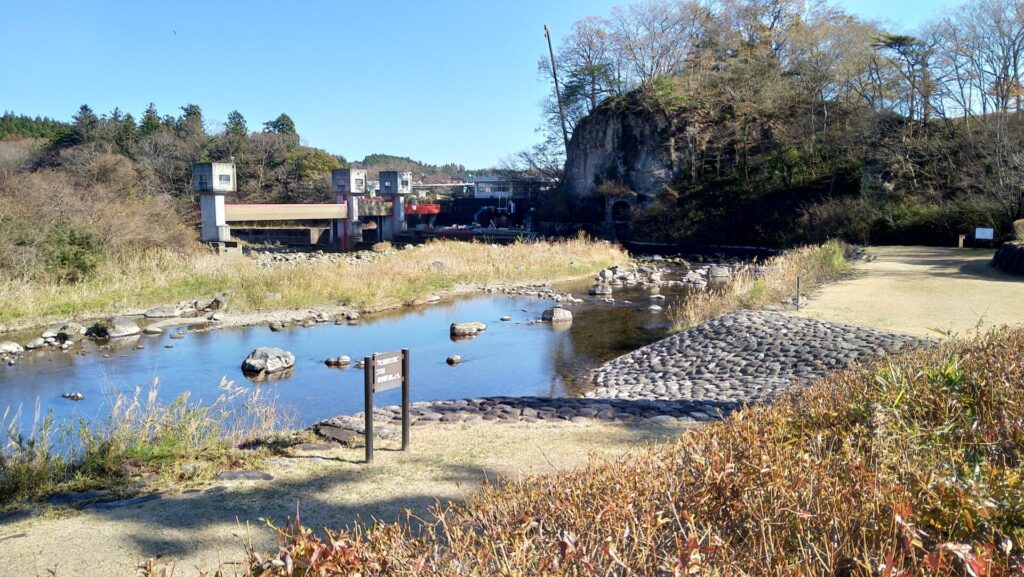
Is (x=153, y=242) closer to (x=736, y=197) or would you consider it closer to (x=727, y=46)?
(x=736, y=197)

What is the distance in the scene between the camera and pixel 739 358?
12.6m

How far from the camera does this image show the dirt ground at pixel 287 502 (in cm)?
438

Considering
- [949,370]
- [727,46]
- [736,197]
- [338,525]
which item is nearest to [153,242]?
[338,525]

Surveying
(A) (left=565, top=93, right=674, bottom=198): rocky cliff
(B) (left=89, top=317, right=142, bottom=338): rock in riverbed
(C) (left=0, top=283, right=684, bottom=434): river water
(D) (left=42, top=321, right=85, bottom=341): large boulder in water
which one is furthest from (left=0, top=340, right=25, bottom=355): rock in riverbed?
(A) (left=565, top=93, right=674, bottom=198): rocky cliff

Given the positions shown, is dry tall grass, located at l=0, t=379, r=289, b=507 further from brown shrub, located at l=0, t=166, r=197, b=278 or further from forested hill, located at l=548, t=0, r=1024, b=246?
forested hill, located at l=548, t=0, r=1024, b=246

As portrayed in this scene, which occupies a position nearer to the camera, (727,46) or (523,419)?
(523,419)

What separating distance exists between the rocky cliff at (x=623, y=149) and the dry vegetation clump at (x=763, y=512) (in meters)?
45.1

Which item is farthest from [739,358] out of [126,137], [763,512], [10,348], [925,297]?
[126,137]

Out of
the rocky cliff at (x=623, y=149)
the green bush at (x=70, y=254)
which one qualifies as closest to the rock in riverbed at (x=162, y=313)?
the green bush at (x=70, y=254)

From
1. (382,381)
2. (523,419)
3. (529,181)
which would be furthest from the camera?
(529,181)

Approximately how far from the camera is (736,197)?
44438mm

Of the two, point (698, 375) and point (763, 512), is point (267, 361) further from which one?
point (763, 512)

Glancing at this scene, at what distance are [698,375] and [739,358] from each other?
0.81 meters

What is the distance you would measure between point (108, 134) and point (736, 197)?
1701 inches
